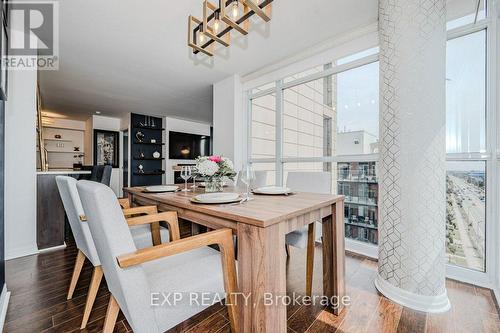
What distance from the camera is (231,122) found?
3883 mm

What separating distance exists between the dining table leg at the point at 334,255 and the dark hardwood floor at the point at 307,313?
4.2 inches

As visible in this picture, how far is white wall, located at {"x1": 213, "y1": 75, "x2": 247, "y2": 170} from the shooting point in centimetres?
385

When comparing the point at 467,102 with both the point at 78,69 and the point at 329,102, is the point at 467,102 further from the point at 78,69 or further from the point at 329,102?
the point at 78,69

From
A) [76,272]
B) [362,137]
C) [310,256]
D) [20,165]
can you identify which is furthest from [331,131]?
[20,165]

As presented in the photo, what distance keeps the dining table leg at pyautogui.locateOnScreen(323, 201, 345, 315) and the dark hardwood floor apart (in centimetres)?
11

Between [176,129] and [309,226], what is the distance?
6432 millimetres

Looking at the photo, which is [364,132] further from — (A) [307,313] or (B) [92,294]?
(B) [92,294]

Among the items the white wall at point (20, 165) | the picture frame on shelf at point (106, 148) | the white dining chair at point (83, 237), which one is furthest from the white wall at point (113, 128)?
the white dining chair at point (83, 237)

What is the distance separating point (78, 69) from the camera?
11.5ft

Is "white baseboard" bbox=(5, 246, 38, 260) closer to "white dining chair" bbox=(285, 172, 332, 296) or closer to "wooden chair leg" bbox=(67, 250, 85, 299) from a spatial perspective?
"wooden chair leg" bbox=(67, 250, 85, 299)

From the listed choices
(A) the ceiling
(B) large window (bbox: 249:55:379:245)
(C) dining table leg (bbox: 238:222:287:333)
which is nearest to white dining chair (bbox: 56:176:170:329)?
(C) dining table leg (bbox: 238:222:287:333)

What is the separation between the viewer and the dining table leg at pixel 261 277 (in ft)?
3.19

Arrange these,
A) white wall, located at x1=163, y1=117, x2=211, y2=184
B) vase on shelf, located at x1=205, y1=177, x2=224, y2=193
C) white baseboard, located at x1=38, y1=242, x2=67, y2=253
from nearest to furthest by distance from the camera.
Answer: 1. vase on shelf, located at x1=205, y1=177, x2=224, y2=193
2. white baseboard, located at x1=38, y1=242, x2=67, y2=253
3. white wall, located at x1=163, y1=117, x2=211, y2=184

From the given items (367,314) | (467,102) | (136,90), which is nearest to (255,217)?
(367,314)
